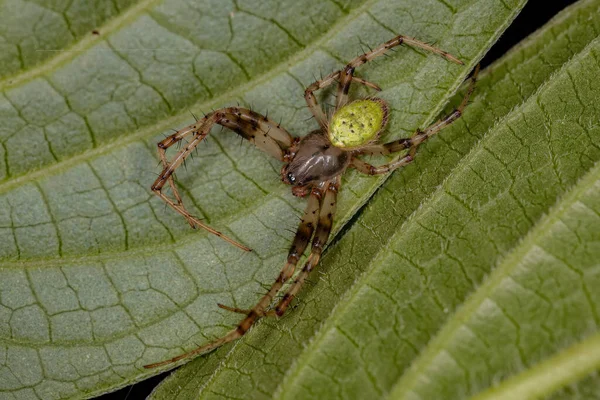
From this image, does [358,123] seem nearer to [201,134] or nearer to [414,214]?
[414,214]

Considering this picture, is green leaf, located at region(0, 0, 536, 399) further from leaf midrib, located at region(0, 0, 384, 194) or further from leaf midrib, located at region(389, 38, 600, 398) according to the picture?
leaf midrib, located at region(389, 38, 600, 398)

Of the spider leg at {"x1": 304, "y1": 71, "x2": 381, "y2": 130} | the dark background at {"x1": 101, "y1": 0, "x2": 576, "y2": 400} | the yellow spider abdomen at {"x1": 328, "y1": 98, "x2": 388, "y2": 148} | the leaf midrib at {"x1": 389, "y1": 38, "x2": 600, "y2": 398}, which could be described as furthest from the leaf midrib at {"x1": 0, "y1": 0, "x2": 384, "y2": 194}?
the leaf midrib at {"x1": 389, "y1": 38, "x2": 600, "y2": 398}

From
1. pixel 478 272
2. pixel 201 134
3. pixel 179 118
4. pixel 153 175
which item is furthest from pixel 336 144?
pixel 478 272

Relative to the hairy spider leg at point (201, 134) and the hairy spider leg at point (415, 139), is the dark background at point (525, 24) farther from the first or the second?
the hairy spider leg at point (201, 134)

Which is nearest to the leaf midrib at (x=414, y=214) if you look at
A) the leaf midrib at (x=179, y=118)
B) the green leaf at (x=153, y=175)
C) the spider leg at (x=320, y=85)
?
the green leaf at (x=153, y=175)

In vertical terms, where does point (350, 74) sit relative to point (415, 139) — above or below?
above

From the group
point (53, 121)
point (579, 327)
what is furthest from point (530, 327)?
point (53, 121)

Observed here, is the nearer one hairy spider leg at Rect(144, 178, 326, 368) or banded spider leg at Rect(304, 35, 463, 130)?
banded spider leg at Rect(304, 35, 463, 130)
